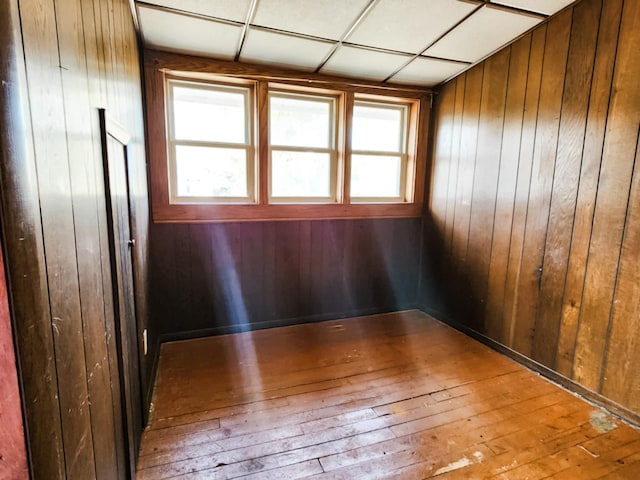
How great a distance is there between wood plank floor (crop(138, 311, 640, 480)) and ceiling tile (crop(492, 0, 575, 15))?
241 centimetres

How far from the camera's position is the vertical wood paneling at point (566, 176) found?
202 centimetres

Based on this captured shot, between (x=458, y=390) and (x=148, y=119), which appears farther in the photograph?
(x=148, y=119)

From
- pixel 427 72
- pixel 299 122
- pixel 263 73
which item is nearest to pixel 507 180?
pixel 427 72

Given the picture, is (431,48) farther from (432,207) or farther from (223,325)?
(223,325)

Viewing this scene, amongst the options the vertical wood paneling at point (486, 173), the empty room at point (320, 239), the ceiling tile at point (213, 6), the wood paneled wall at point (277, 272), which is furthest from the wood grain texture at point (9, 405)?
the vertical wood paneling at point (486, 173)

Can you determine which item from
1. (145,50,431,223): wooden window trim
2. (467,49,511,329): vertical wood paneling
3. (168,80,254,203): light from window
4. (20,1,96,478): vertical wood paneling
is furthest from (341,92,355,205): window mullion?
(20,1,96,478): vertical wood paneling

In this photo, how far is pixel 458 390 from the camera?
220 centimetres

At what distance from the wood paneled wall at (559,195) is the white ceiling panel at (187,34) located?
2.00 m

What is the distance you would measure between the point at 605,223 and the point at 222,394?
2554mm

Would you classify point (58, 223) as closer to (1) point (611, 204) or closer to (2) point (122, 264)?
(2) point (122, 264)

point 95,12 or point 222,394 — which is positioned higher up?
point 95,12

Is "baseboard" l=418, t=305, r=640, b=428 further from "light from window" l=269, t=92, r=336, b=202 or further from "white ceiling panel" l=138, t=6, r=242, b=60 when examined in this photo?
"white ceiling panel" l=138, t=6, r=242, b=60

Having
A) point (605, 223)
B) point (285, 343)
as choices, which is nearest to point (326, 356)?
point (285, 343)

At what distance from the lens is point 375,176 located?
333 centimetres
